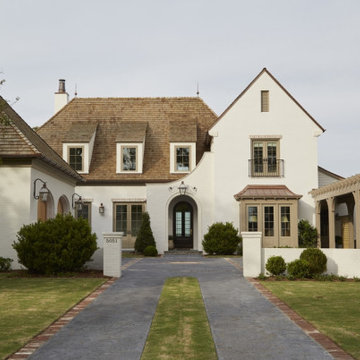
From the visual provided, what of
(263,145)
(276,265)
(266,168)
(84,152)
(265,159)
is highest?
(263,145)

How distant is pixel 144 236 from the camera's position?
27344mm

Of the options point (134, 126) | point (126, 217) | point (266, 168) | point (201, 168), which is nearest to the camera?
point (266, 168)

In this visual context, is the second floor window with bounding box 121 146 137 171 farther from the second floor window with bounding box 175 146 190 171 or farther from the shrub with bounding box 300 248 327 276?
the shrub with bounding box 300 248 327 276

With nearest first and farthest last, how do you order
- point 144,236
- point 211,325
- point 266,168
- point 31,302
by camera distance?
point 211,325, point 31,302, point 144,236, point 266,168

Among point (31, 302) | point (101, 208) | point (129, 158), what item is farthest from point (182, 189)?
point (31, 302)

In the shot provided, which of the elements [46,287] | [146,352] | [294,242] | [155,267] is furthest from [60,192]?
[146,352]

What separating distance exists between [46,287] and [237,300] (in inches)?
208

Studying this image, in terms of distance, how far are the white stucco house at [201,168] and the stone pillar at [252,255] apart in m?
10.5

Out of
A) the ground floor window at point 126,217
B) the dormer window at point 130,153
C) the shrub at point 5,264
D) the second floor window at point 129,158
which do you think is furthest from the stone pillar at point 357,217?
the second floor window at point 129,158

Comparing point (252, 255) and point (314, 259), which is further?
point (252, 255)

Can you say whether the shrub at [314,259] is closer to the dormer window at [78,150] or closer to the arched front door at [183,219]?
the arched front door at [183,219]

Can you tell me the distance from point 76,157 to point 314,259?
18814mm

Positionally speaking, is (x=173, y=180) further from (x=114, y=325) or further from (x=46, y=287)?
(x=114, y=325)

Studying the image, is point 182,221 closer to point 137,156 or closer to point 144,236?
point 144,236
